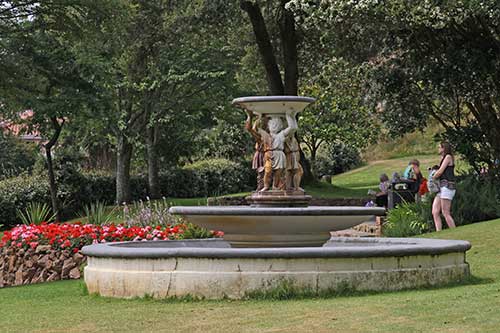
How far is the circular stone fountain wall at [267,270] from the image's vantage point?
34.4 feet

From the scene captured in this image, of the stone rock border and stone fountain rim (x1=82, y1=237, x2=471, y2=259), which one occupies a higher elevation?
stone fountain rim (x1=82, y1=237, x2=471, y2=259)

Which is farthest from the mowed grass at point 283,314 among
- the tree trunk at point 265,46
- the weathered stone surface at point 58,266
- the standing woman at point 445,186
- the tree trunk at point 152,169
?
the tree trunk at point 152,169

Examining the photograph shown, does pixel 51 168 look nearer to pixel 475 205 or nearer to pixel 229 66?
pixel 229 66

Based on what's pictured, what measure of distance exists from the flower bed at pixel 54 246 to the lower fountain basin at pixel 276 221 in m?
4.47

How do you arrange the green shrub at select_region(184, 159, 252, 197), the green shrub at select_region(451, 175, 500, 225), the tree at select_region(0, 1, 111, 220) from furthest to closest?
the green shrub at select_region(184, 159, 252, 197) → the tree at select_region(0, 1, 111, 220) → the green shrub at select_region(451, 175, 500, 225)

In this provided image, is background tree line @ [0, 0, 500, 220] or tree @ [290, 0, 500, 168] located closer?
tree @ [290, 0, 500, 168]

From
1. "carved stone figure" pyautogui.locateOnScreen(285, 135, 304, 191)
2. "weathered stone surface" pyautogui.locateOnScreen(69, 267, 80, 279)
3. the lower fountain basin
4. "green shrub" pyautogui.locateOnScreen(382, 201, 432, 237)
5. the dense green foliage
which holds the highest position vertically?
the dense green foliage

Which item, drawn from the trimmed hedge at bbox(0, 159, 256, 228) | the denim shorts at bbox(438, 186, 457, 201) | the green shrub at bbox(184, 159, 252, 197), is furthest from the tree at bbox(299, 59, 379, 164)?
the denim shorts at bbox(438, 186, 457, 201)

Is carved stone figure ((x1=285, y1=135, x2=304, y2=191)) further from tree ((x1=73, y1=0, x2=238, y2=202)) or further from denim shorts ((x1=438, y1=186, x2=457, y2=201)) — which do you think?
tree ((x1=73, y1=0, x2=238, y2=202))

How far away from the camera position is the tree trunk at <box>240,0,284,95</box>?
106ft

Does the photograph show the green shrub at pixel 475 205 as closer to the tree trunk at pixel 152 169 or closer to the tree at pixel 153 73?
the tree at pixel 153 73

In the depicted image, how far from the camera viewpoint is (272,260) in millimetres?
10484

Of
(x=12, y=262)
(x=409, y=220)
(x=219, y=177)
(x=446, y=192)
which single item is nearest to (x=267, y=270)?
(x=12, y=262)

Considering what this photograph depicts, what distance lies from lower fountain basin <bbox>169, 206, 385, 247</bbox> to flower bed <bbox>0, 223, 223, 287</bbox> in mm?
4474
